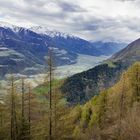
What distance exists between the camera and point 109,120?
279 ft

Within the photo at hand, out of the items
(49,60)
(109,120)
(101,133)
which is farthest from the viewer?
(109,120)

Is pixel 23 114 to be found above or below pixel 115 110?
above

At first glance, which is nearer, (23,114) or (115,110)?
(23,114)

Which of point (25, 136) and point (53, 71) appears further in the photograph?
point (25, 136)

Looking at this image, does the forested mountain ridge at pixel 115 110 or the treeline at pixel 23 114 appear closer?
the treeline at pixel 23 114

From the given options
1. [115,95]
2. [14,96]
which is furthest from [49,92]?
[115,95]

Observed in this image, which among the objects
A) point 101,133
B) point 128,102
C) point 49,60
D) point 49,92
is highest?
point 49,60

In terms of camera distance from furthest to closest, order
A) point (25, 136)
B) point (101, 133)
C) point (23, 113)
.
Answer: point (101, 133) → point (23, 113) → point (25, 136)

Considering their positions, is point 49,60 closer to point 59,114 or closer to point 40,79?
point 40,79

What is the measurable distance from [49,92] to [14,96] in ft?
38.4

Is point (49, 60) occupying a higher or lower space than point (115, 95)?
higher

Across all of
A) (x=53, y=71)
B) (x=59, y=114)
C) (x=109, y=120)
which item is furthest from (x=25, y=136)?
(x=109, y=120)

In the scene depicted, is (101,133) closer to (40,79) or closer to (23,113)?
(23,113)

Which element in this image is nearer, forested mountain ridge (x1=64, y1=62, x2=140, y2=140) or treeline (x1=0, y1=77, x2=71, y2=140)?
treeline (x1=0, y1=77, x2=71, y2=140)
